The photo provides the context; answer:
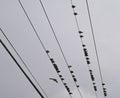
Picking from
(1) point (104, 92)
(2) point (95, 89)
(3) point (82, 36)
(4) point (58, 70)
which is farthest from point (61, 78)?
(1) point (104, 92)

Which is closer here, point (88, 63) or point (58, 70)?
point (58, 70)

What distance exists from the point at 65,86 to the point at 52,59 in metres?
3.72

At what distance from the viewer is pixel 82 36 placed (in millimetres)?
20625

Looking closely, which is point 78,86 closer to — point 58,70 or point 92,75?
point 92,75

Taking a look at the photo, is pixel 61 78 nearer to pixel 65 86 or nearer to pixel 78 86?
pixel 65 86

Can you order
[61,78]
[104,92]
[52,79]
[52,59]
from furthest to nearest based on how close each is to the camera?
1. [104,92]
2. [52,79]
3. [61,78]
4. [52,59]

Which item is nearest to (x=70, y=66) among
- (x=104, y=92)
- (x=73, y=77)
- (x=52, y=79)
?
(x=73, y=77)

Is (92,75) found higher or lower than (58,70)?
higher

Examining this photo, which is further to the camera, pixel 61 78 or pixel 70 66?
Answer: pixel 70 66

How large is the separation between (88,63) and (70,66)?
63.1 inches

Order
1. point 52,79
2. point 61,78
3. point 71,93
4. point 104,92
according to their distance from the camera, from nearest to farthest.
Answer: point 61,78 → point 71,93 → point 52,79 → point 104,92

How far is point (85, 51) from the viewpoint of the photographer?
67.9ft

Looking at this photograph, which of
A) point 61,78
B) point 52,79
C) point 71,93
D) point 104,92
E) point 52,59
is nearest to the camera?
point 52,59

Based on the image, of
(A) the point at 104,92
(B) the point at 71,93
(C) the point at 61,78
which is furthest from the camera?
(A) the point at 104,92
